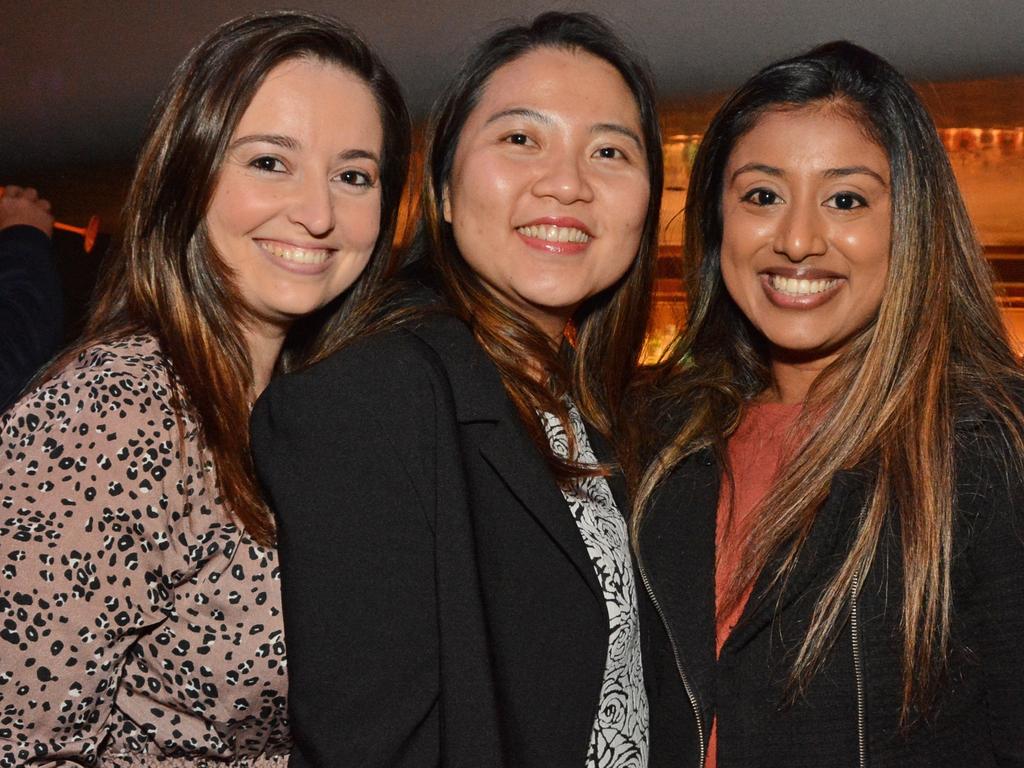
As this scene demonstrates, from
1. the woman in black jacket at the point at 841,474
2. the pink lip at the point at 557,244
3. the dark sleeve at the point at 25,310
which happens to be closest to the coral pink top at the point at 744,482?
the woman in black jacket at the point at 841,474

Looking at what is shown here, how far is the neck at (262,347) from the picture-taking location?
180cm

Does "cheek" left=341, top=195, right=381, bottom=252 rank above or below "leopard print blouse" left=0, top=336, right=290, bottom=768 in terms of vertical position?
above

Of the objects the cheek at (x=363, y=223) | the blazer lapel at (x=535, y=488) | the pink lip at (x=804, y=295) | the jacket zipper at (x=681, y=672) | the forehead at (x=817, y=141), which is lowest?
the jacket zipper at (x=681, y=672)

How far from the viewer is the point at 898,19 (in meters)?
→ 2.54

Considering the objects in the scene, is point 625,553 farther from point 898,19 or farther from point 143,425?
point 898,19

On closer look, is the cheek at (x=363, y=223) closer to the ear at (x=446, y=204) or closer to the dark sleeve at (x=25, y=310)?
the ear at (x=446, y=204)

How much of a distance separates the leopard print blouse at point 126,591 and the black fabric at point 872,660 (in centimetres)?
60

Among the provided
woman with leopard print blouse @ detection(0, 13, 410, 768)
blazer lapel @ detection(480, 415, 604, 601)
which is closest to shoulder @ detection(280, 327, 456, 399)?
blazer lapel @ detection(480, 415, 604, 601)

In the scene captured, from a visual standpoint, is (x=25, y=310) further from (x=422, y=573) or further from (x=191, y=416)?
(x=422, y=573)

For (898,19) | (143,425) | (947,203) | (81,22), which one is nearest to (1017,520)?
(947,203)

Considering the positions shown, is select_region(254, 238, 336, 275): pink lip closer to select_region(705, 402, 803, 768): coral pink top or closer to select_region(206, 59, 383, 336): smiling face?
select_region(206, 59, 383, 336): smiling face

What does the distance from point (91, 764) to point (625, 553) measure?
0.79 m

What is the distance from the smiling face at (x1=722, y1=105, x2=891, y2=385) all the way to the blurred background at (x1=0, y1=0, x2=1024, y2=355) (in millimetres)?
466

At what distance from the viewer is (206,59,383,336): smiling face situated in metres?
1.69
